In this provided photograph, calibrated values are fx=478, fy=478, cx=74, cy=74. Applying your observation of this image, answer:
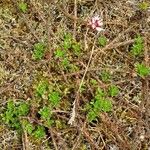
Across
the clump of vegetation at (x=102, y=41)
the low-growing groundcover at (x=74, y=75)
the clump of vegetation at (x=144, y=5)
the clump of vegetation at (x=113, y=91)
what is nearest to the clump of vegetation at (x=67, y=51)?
the low-growing groundcover at (x=74, y=75)

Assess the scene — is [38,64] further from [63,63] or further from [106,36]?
[106,36]

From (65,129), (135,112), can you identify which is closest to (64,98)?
(65,129)

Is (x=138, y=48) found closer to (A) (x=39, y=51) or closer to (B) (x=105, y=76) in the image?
(B) (x=105, y=76)

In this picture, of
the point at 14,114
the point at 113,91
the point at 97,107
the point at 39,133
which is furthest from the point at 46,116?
the point at 113,91

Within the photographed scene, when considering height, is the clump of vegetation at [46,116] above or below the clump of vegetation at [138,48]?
below

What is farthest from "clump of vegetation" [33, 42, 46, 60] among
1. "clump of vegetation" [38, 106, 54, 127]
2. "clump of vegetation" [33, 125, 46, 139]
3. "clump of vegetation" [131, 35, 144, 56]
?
"clump of vegetation" [131, 35, 144, 56]

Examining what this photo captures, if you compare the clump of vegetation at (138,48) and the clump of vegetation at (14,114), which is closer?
the clump of vegetation at (14,114)

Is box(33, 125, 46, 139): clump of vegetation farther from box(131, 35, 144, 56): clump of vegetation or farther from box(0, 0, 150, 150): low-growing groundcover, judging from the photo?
box(131, 35, 144, 56): clump of vegetation

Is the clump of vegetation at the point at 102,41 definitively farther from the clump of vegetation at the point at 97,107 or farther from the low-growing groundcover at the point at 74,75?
the clump of vegetation at the point at 97,107
